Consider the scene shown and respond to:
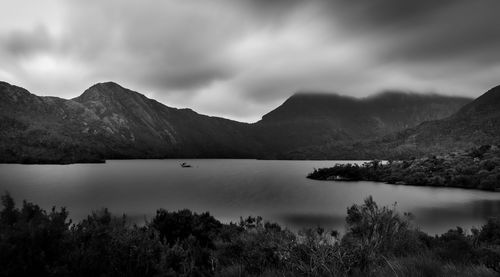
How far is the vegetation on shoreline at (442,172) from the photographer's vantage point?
277 feet

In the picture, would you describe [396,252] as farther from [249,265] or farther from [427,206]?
[427,206]

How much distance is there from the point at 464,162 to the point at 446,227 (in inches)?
3030

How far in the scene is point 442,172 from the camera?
318 feet

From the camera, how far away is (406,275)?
5609mm

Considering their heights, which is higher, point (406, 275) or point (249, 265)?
point (406, 275)

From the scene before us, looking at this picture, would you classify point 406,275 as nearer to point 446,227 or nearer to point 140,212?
point 446,227

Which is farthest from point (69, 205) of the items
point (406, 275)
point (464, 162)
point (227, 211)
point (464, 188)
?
point (464, 162)

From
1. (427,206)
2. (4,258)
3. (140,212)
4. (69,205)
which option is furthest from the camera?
(427,206)

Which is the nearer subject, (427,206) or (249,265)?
(249,265)

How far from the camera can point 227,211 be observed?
153 feet

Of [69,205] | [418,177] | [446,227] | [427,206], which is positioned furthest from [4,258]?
[418,177]

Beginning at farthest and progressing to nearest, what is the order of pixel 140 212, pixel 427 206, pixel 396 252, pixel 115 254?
pixel 427 206 < pixel 140 212 < pixel 396 252 < pixel 115 254

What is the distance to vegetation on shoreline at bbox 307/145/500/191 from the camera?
8446 centimetres

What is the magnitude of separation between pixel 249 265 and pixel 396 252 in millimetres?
6037
